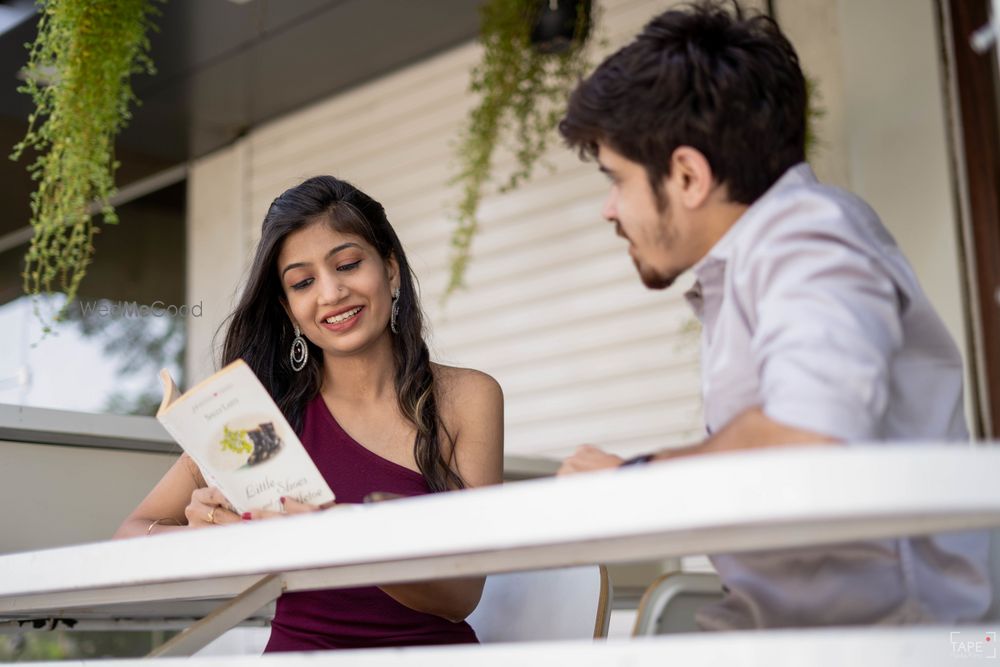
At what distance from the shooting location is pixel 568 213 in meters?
4.40

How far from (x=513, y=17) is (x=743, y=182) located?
252 centimetres

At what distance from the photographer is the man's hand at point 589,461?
1195 mm

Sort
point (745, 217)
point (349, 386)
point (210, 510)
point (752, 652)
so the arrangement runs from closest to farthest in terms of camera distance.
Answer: point (752, 652), point (745, 217), point (210, 510), point (349, 386)

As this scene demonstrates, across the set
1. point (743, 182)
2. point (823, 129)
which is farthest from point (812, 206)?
point (823, 129)

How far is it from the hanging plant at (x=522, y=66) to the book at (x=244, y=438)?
237cm

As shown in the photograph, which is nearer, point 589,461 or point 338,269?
point 589,461

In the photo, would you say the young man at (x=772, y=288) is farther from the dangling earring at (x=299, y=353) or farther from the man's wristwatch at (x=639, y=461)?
the dangling earring at (x=299, y=353)

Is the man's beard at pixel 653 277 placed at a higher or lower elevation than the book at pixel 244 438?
higher

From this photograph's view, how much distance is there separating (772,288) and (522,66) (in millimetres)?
2786

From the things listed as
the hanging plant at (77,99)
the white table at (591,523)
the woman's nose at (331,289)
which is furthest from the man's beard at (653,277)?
the hanging plant at (77,99)

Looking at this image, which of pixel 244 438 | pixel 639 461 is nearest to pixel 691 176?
pixel 639 461

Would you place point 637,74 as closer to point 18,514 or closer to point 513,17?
point 18,514

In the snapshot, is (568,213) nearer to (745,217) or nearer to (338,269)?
(338,269)

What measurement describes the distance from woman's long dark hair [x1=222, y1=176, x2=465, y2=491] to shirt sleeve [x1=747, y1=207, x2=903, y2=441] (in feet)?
3.67
